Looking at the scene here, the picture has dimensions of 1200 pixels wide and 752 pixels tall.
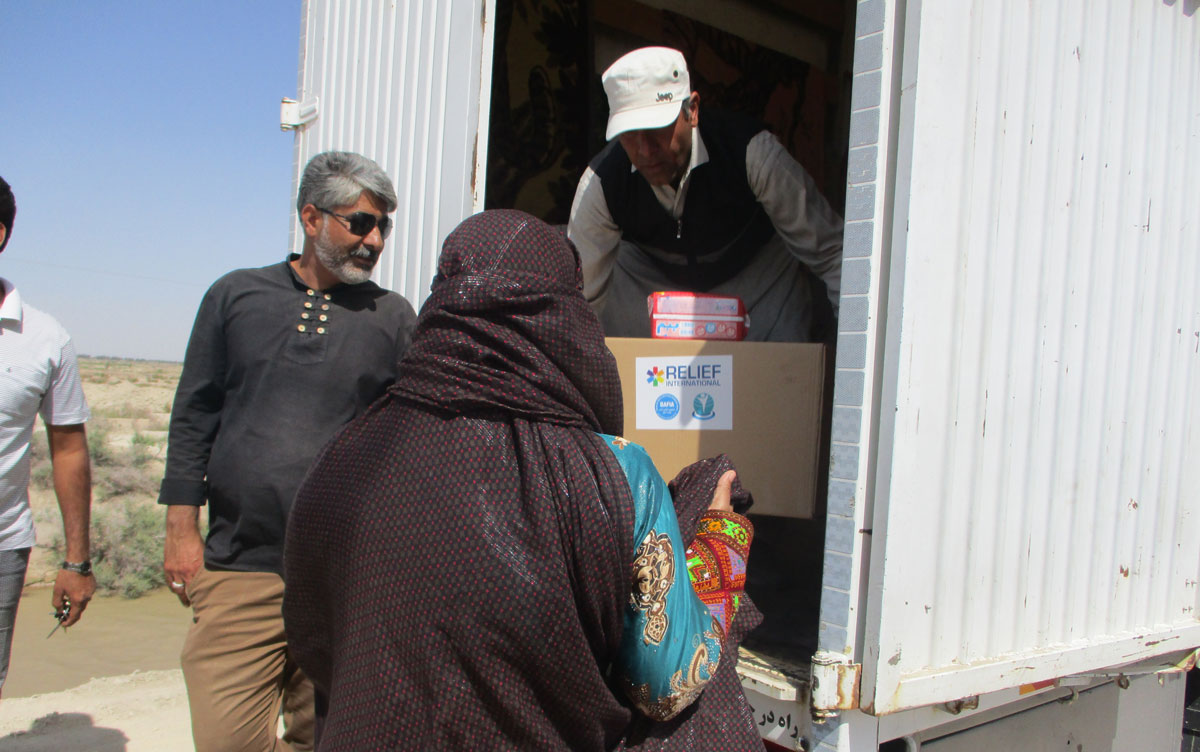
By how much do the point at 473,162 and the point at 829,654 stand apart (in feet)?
5.92

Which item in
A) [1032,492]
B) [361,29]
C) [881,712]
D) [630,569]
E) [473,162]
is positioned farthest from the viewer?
[361,29]

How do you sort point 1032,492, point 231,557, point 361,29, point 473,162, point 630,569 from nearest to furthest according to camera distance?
1. point 630,569
2. point 1032,492
3. point 231,557
4. point 473,162
5. point 361,29

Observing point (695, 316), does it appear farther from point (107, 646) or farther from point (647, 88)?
point (107, 646)

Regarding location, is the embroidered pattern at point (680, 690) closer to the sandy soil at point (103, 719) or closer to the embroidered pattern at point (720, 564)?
the embroidered pattern at point (720, 564)

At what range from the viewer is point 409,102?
309 cm

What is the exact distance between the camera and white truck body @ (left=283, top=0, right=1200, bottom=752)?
1827 millimetres

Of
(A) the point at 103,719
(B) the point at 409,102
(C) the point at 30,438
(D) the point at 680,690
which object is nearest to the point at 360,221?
(B) the point at 409,102

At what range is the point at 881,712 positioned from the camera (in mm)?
1809

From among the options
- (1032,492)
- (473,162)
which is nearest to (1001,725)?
(1032,492)

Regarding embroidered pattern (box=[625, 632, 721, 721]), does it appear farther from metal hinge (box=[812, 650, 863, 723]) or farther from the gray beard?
the gray beard

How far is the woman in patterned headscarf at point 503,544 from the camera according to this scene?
1.23 m

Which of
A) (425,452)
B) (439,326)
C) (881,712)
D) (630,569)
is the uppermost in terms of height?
(439,326)

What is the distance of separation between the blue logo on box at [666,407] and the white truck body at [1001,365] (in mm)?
590

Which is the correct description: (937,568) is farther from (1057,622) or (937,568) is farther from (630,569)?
(630,569)
